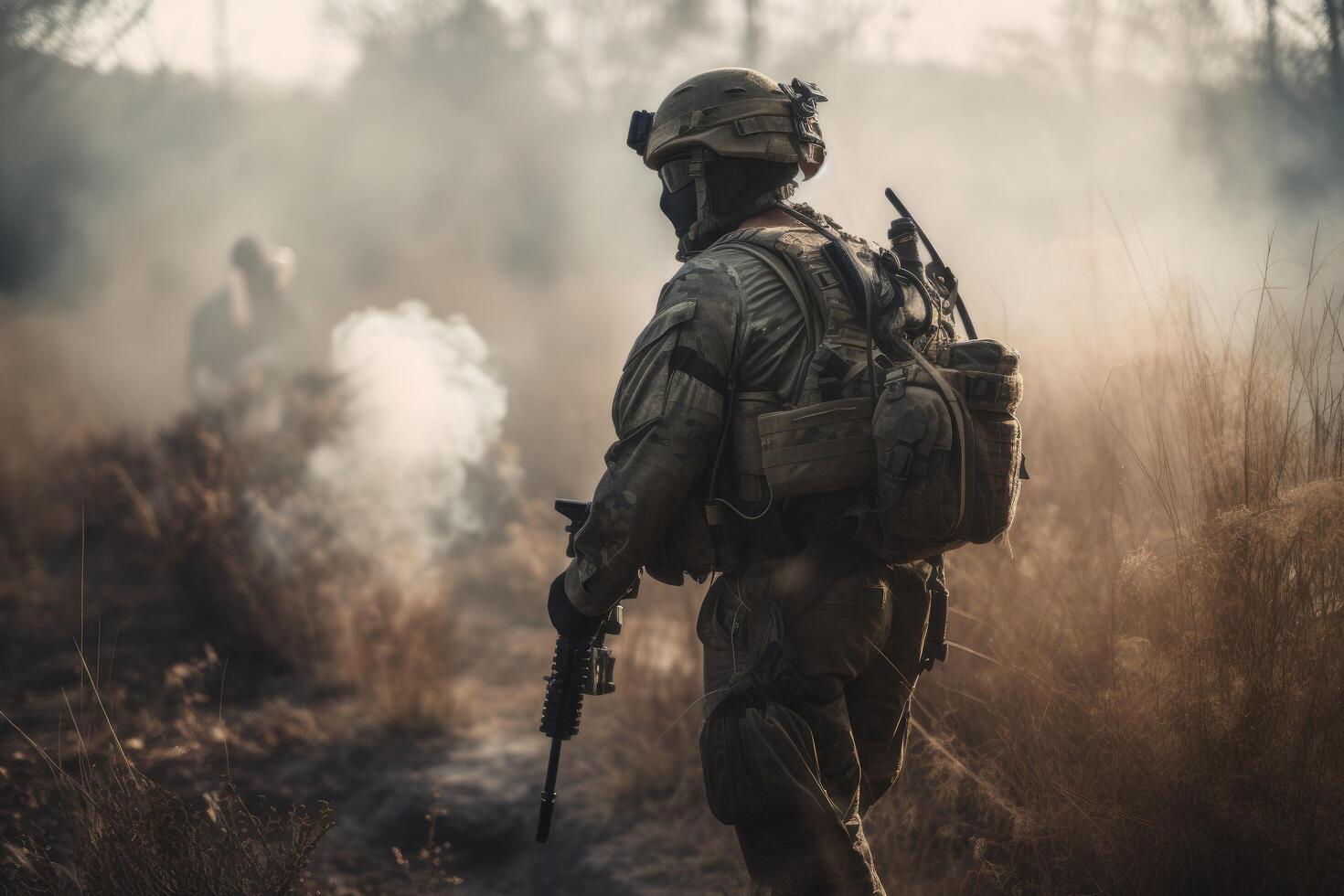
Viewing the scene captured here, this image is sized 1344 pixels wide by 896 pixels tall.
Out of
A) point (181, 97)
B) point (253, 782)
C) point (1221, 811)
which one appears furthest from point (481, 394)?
point (181, 97)

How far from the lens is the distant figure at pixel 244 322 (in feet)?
21.8

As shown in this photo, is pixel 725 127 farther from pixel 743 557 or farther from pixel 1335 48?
pixel 1335 48

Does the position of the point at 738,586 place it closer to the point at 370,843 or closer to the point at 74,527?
the point at 370,843

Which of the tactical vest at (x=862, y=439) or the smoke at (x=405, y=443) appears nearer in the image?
the tactical vest at (x=862, y=439)

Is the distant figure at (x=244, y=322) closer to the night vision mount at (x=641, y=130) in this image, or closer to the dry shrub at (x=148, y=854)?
the dry shrub at (x=148, y=854)

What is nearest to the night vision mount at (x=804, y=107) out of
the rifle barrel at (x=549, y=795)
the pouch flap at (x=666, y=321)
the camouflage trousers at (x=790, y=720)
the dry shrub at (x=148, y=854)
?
the pouch flap at (x=666, y=321)

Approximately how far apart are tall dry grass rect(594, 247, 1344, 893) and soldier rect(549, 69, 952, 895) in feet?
2.16

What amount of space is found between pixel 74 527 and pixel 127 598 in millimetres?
1667

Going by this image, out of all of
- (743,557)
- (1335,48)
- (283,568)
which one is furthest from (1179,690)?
(1335,48)

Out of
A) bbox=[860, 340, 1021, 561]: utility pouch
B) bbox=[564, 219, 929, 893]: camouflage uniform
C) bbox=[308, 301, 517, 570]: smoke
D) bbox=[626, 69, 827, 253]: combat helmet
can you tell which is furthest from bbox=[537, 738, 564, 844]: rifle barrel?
bbox=[308, 301, 517, 570]: smoke

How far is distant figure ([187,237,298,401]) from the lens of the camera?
6.63 metres

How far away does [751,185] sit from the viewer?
196cm

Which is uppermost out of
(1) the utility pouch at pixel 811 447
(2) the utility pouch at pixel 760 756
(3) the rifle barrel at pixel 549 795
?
(1) the utility pouch at pixel 811 447

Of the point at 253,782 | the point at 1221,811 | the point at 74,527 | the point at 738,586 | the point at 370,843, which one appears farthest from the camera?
the point at 74,527
